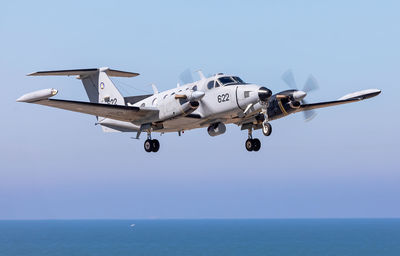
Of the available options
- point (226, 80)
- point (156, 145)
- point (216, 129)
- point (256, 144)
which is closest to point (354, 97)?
point (256, 144)

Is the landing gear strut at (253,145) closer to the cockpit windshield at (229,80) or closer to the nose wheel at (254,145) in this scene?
the nose wheel at (254,145)

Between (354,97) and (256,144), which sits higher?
(354,97)

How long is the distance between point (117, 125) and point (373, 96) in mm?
14970

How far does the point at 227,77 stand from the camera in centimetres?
2772

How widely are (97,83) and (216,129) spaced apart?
1006 cm

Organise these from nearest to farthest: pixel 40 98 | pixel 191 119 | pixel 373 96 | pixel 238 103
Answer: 1. pixel 40 98
2. pixel 238 103
3. pixel 191 119
4. pixel 373 96

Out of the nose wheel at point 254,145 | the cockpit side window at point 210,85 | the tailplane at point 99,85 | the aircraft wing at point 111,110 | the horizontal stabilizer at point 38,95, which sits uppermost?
the tailplane at point 99,85

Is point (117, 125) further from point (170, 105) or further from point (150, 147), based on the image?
point (170, 105)

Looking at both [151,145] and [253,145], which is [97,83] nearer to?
[151,145]

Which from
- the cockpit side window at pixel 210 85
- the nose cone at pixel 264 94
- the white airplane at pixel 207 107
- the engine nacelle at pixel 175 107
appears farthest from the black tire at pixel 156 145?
the nose cone at pixel 264 94

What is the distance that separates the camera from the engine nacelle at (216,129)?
2813cm

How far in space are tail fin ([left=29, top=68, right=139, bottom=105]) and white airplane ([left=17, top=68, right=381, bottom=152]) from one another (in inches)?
106

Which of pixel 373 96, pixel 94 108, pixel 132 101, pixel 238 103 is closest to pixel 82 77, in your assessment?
pixel 132 101

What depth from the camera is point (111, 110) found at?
28.7m
